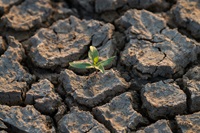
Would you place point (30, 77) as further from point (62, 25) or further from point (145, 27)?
point (145, 27)

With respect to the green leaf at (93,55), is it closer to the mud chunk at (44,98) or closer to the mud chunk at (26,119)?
the mud chunk at (44,98)

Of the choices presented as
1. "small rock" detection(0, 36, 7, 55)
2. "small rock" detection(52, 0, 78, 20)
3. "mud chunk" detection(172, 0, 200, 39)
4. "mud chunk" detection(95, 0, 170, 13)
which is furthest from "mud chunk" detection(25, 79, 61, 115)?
"mud chunk" detection(172, 0, 200, 39)

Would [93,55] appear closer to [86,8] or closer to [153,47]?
[153,47]

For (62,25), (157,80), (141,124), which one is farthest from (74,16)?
(141,124)

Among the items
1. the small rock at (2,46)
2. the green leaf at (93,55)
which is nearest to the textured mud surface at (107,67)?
the small rock at (2,46)

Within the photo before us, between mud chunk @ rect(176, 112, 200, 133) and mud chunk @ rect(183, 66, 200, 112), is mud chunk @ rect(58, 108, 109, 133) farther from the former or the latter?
mud chunk @ rect(183, 66, 200, 112)

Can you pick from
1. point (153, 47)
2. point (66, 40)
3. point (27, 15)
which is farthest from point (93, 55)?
point (27, 15)
